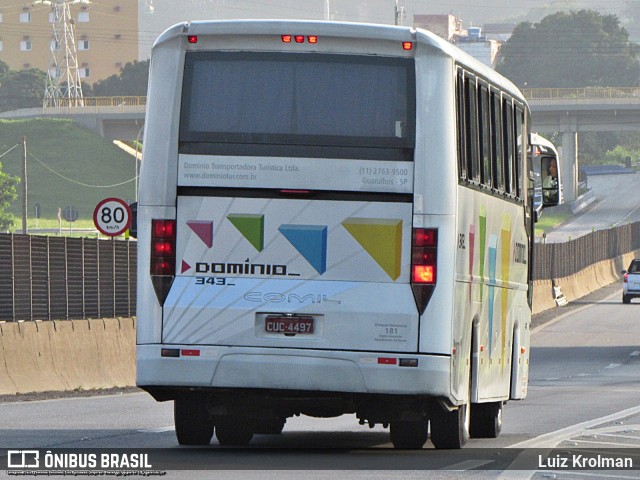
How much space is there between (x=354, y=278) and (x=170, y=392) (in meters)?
1.79

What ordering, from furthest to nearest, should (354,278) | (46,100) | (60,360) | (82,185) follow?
(46,100), (82,185), (60,360), (354,278)

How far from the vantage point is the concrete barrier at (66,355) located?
21812mm

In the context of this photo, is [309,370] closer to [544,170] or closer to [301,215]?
[301,215]

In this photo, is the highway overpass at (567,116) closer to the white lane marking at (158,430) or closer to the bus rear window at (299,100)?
the white lane marking at (158,430)

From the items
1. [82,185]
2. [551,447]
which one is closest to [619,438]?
[551,447]

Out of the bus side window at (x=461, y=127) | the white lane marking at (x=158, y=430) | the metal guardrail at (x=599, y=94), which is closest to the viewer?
the bus side window at (x=461, y=127)

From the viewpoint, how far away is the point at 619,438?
16.2 metres

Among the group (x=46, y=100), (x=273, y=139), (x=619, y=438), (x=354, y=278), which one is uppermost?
(x=46, y=100)

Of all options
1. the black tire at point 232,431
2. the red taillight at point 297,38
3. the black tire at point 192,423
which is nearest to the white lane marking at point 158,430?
the black tire at point 232,431

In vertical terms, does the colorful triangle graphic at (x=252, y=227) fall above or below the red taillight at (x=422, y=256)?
above

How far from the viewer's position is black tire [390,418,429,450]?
1460 cm

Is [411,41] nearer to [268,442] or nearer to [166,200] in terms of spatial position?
[166,200]

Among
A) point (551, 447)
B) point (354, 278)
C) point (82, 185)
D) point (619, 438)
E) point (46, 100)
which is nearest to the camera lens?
point (354, 278)

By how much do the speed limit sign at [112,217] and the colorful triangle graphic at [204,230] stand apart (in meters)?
15.2
